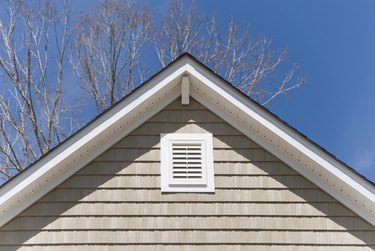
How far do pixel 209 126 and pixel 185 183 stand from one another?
91cm

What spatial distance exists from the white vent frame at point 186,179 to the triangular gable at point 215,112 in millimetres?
454

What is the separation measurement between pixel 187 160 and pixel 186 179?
28 centimetres

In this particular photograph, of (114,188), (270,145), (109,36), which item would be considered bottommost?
(114,188)

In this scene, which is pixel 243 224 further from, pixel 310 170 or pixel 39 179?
pixel 39 179


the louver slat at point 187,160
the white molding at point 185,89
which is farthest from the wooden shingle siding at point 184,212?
the white molding at point 185,89

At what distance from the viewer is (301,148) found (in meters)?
8.33

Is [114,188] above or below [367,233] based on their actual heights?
above

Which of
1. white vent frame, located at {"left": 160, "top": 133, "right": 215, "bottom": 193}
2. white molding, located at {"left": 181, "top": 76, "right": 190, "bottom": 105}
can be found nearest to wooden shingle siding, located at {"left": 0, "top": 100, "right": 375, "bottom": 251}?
white vent frame, located at {"left": 160, "top": 133, "right": 215, "bottom": 193}

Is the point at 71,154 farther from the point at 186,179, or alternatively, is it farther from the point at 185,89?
the point at 185,89

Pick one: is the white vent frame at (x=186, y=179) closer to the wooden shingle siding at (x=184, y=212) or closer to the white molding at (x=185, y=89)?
the wooden shingle siding at (x=184, y=212)

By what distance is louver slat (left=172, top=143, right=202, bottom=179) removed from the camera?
335 inches

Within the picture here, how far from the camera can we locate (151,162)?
853 centimetres

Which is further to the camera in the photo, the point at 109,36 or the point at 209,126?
the point at 109,36

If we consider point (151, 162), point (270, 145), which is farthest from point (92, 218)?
point (270, 145)
